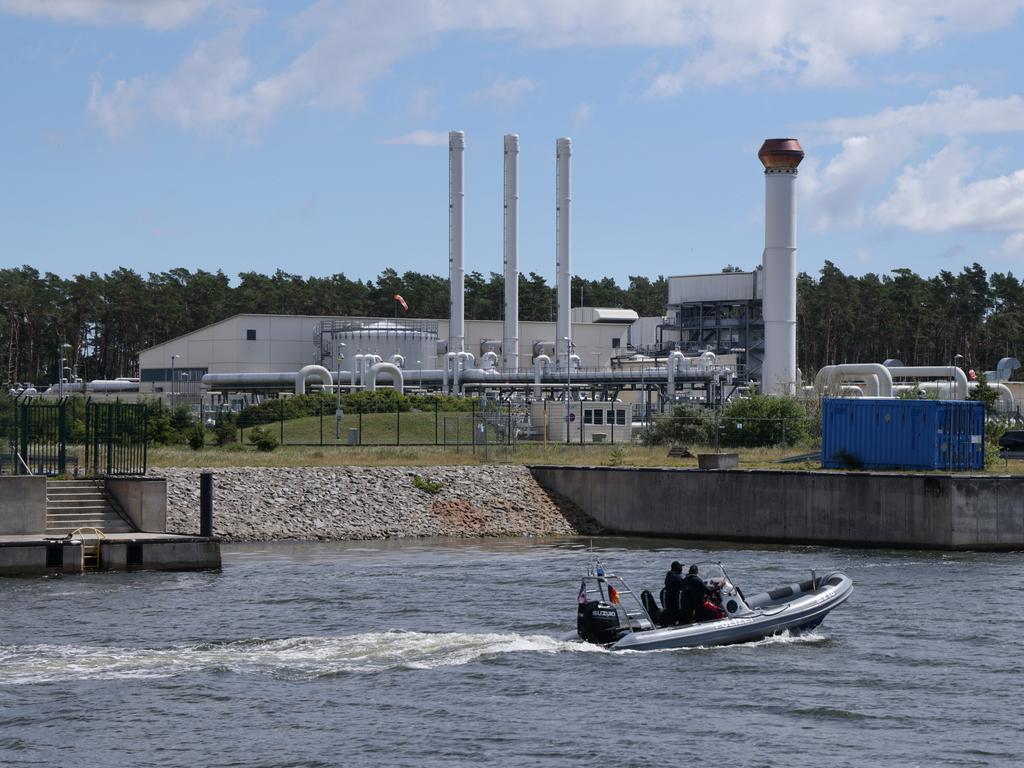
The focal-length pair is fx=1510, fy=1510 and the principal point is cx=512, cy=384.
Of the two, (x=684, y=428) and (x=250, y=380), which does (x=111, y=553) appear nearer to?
(x=684, y=428)

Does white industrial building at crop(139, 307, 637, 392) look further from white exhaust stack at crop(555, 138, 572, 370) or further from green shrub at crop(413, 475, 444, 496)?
green shrub at crop(413, 475, 444, 496)

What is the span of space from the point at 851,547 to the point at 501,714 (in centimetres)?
2635

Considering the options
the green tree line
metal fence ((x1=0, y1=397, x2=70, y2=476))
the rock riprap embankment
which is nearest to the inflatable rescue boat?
metal fence ((x1=0, y1=397, x2=70, y2=476))

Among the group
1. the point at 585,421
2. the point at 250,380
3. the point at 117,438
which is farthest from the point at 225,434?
the point at 250,380

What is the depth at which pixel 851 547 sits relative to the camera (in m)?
47.7

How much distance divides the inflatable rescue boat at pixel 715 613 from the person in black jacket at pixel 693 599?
0.16m

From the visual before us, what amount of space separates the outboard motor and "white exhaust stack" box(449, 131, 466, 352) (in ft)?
261

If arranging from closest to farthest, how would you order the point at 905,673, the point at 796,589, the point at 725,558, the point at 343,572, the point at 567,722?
the point at 567,722
the point at 905,673
the point at 796,589
the point at 343,572
the point at 725,558

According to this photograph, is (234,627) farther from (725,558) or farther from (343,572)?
(725,558)

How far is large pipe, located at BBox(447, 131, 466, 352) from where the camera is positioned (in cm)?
10750

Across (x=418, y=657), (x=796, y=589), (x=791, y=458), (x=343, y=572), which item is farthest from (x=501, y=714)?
(x=791, y=458)

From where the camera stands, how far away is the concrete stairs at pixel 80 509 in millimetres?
40312

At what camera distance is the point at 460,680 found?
2603cm

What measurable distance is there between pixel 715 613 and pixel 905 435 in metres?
24.3
